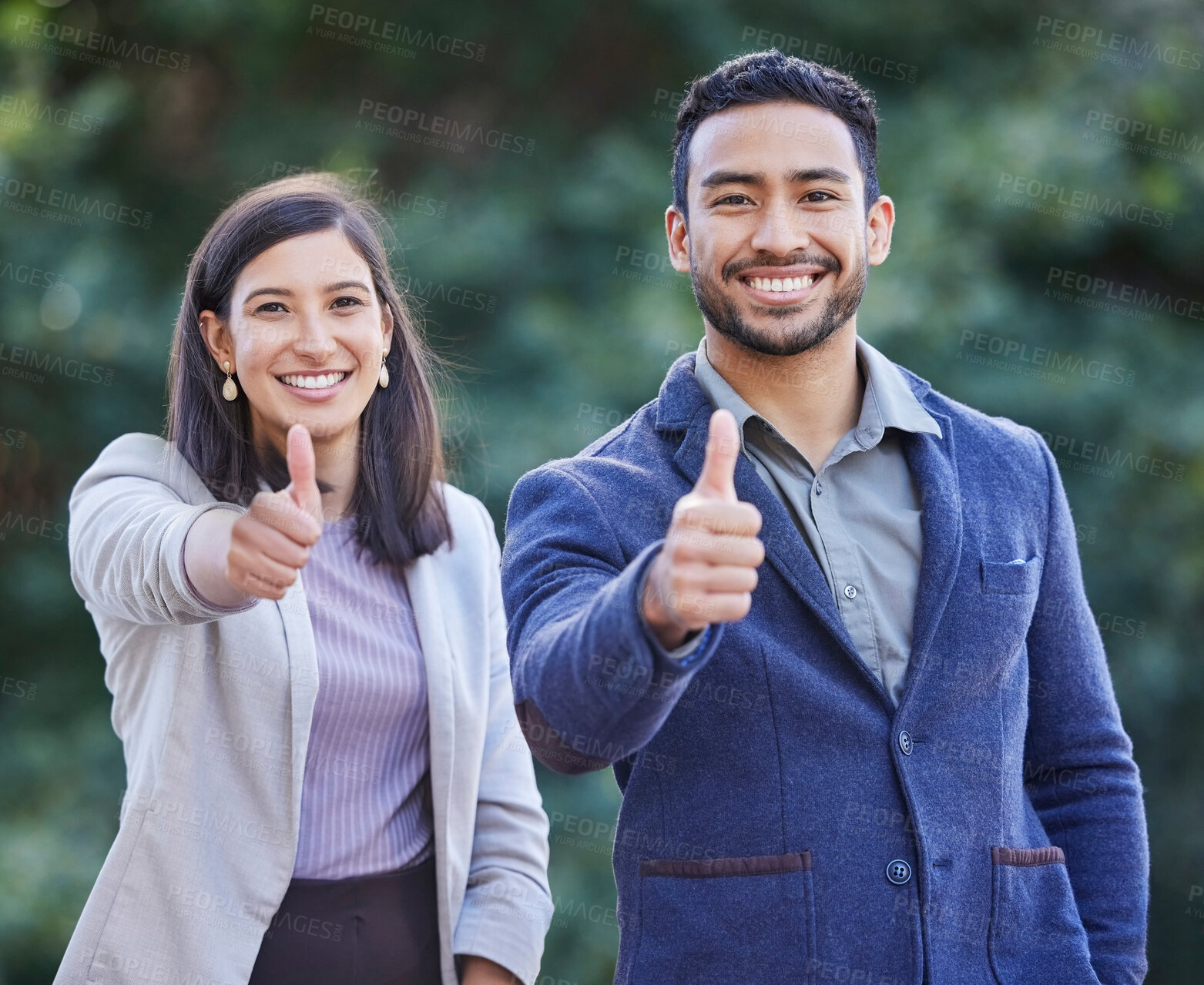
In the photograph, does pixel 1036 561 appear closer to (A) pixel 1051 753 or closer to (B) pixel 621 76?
(A) pixel 1051 753

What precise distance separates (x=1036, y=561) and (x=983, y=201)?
3.28m

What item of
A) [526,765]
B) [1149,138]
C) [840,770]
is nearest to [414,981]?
[526,765]

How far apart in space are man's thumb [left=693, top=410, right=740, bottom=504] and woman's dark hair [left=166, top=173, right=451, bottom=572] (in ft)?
2.70

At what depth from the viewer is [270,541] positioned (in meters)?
1.47

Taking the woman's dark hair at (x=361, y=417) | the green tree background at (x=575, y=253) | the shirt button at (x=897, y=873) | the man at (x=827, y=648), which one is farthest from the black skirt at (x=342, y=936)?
the green tree background at (x=575, y=253)

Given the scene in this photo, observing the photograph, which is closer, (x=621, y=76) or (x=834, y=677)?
(x=834, y=677)

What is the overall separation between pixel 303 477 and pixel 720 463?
1.67ft

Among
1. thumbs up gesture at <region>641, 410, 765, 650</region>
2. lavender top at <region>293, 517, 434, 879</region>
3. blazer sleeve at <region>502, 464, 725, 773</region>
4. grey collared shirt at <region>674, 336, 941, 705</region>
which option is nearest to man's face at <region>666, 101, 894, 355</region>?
grey collared shirt at <region>674, 336, 941, 705</region>

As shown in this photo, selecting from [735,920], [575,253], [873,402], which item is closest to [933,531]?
[873,402]

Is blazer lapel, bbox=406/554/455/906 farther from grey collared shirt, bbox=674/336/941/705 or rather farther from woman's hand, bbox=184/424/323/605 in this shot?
grey collared shirt, bbox=674/336/941/705

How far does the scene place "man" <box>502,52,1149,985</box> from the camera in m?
1.54

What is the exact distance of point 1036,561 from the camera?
5.77 ft

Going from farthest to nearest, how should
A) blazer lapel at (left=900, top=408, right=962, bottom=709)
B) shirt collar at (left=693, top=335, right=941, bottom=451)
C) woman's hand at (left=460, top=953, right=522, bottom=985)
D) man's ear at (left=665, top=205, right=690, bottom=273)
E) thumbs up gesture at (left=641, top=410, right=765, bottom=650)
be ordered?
woman's hand at (left=460, top=953, right=522, bottom=985) → man's ear at (left=665, top=205, right=690, bottom=273) → shirt collar at (left=693, top=335, right=941, bottom=451) → blazer lapel at (left=900, top=408, right=962, bottom=709) → thumbs up gesture at (left=641, top=410, right=765, bottom=650)

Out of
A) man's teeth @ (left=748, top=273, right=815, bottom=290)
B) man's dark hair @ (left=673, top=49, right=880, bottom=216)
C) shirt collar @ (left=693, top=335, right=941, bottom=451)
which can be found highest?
man's dark hair @ (left=673, top=49, right=880, bottom=216)
